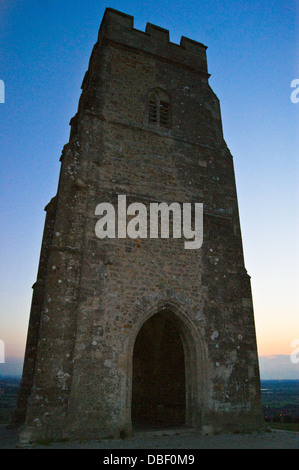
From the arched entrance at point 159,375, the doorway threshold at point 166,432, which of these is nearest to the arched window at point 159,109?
the arched entrance at point 159,375

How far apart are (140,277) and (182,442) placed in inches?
158

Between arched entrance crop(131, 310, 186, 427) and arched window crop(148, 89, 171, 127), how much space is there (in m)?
6.91

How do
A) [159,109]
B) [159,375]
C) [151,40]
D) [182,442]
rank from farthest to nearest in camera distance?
1. [159,375]
2. [151,40]
3. [159,109]
4. [182,442]

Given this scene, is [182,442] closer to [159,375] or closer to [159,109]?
[159,375]

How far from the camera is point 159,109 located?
1180cm

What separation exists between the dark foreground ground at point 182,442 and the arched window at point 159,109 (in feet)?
30.8

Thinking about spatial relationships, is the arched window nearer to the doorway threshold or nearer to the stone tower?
the stone tower

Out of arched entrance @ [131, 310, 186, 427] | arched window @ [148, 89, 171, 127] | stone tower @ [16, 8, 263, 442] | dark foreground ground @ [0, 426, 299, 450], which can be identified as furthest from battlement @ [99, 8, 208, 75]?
dark foreground ground @ [0, 426, 299, 450]

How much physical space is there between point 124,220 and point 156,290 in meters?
2.18

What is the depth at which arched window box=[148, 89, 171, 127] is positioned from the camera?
11.6 m

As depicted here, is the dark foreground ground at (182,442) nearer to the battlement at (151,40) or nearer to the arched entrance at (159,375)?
the arched entrance at (159,375)

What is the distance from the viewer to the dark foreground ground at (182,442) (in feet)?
22.1

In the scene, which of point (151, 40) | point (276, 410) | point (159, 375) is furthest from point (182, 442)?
point (276, 410)

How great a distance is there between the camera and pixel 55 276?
26.6ft
